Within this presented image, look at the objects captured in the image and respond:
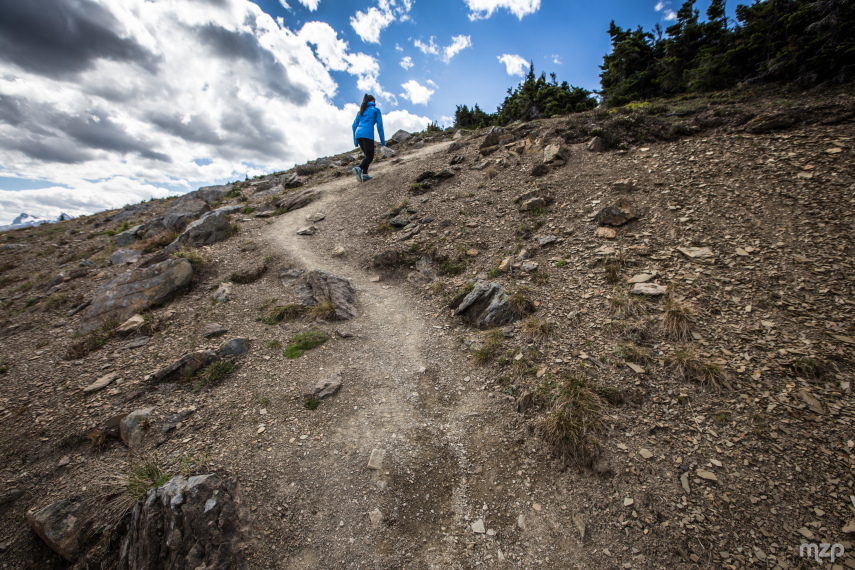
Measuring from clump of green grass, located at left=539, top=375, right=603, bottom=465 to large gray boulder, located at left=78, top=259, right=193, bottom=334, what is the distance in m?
12.2

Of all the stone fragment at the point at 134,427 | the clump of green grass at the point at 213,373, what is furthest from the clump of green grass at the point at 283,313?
the stone fragment at the point at 134,427

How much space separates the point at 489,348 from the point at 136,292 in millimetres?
11632

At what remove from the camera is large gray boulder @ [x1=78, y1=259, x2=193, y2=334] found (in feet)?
31.0

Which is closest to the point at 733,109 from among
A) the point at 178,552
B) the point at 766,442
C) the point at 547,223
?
the point at 547,223

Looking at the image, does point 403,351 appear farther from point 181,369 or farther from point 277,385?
point 181,369

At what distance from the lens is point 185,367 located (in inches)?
292

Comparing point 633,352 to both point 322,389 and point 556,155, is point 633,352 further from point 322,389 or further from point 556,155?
point 556,155

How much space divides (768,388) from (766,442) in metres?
0.99

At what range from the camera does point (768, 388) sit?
16.1 feet

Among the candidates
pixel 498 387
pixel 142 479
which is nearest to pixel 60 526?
pixel 142 479

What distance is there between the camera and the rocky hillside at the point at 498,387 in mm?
4262

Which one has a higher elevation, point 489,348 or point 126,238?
point 126,238

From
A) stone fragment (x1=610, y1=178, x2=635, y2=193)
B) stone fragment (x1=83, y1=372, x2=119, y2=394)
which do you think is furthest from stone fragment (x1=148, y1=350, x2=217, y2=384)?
stone fragment (x1=610, y1=178, x2=635, y2=193)

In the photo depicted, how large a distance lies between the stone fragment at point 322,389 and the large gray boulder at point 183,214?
1528 cm
